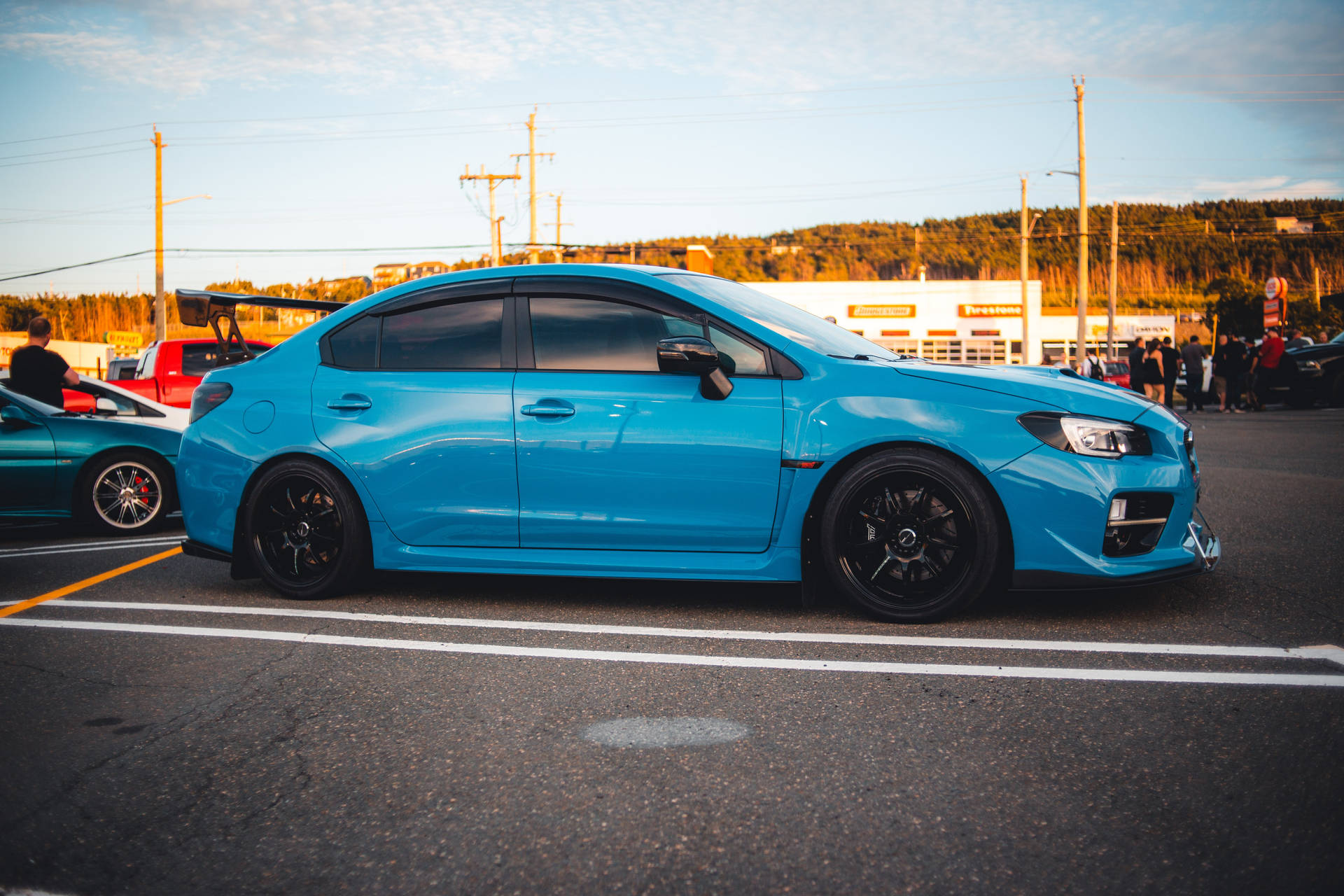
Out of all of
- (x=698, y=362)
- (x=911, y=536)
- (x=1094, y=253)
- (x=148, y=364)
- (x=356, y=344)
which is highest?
(x=1094, y=253)

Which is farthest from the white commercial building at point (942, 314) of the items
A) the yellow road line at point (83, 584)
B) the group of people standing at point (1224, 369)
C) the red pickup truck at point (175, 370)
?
the yellow road line at point (83, 584)

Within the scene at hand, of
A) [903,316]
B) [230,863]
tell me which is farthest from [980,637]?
[903,316]

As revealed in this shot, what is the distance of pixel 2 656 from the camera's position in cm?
404

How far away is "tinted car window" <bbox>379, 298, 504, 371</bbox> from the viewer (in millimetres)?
4746

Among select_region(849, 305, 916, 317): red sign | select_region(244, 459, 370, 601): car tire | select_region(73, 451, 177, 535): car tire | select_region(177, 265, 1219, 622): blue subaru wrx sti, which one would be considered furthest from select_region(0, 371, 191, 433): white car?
select_region(849, 305, 916, 317): red sign

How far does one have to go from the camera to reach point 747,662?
148 inches

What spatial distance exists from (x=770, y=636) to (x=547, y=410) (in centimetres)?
136

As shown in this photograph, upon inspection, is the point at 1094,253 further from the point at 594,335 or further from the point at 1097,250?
the point at 594,335

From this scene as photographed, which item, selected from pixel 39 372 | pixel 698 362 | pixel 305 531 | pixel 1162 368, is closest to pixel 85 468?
pixel 39 372

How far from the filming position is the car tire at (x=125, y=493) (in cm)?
759

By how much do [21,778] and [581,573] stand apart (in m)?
2.23

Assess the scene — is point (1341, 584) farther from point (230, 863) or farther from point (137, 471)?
point (137, 471)

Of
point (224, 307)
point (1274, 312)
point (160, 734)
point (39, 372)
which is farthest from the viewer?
point (1274, 312)

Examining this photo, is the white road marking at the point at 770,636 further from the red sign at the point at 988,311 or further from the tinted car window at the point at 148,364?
the red sign at the point at 988,311
